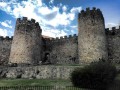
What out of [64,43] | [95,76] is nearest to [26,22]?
[64,43]

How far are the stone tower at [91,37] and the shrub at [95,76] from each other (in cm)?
914

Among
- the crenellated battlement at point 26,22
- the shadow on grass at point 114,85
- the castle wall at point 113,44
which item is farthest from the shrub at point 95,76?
the crenellated battlement at point 26,22

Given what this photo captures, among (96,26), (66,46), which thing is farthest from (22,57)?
(96,26)

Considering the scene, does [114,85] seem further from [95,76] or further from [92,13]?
[92,13]

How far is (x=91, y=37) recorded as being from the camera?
31672 mm

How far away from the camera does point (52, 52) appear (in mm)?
38594

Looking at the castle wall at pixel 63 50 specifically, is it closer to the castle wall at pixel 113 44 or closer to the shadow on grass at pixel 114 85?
the castle wall at pixel 113 44

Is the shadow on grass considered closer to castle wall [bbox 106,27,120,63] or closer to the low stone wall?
the low stone wall

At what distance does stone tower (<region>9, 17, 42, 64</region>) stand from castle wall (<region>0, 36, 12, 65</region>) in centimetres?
651

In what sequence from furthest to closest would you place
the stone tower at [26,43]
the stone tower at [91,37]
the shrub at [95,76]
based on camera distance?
the stone tower at [26,43] → the stone tower at [91,37] → the shrub at [95,76]

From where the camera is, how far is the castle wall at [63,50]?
3644cm

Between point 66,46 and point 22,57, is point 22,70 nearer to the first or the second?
point 22,57

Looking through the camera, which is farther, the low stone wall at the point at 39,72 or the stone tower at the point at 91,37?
the stone tower at the point at 91,37

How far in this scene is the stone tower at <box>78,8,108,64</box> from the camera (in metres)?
31.1
